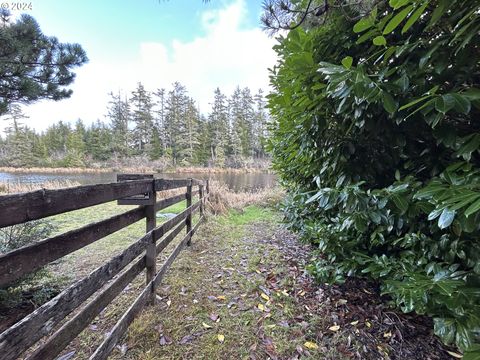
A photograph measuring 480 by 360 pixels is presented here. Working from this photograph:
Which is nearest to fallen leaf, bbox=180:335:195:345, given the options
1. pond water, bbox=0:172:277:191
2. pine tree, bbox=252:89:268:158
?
pond water, bbox=0:172:277:191

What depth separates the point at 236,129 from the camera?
35625 millimetres

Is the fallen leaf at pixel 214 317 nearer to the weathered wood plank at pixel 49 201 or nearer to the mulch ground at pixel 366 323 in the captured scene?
the mulch ground at pixel 366 323

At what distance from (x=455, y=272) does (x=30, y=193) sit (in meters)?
1.98

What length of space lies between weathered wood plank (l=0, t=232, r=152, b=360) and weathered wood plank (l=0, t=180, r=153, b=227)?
39cm

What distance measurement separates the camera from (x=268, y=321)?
2.10 metres

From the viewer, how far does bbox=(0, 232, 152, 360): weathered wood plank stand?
825 mm

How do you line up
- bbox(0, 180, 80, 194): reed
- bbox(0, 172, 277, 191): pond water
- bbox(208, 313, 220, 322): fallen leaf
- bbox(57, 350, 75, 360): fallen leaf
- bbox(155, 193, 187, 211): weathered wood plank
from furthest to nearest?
bbox(0, 172, 277, 191): pond water → bbox(0, 180, 80, 194): reed → bbox(155, 193, 187, 211): weathered wood plank → bbox(208, 313, 220, 322): fallen leaf → bbox(57, 350, 75, 360): fallen leaf

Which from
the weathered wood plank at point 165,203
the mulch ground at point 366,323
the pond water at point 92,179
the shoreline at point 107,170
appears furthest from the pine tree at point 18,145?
the mulch ground at point 366,323

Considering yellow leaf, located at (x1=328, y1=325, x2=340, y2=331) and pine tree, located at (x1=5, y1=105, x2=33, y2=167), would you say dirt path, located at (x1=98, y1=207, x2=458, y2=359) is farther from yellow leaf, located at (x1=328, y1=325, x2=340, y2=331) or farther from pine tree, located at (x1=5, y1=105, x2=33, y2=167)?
pine tree, located at (x1=5, y1=105, x2=33, y2=167)

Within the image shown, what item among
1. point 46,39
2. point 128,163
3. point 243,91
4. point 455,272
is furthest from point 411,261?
point 243,91

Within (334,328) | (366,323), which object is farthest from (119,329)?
(366,323)

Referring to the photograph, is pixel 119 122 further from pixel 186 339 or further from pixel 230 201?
pixel 186 339

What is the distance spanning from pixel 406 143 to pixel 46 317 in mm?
2134

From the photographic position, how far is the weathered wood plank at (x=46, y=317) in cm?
82
